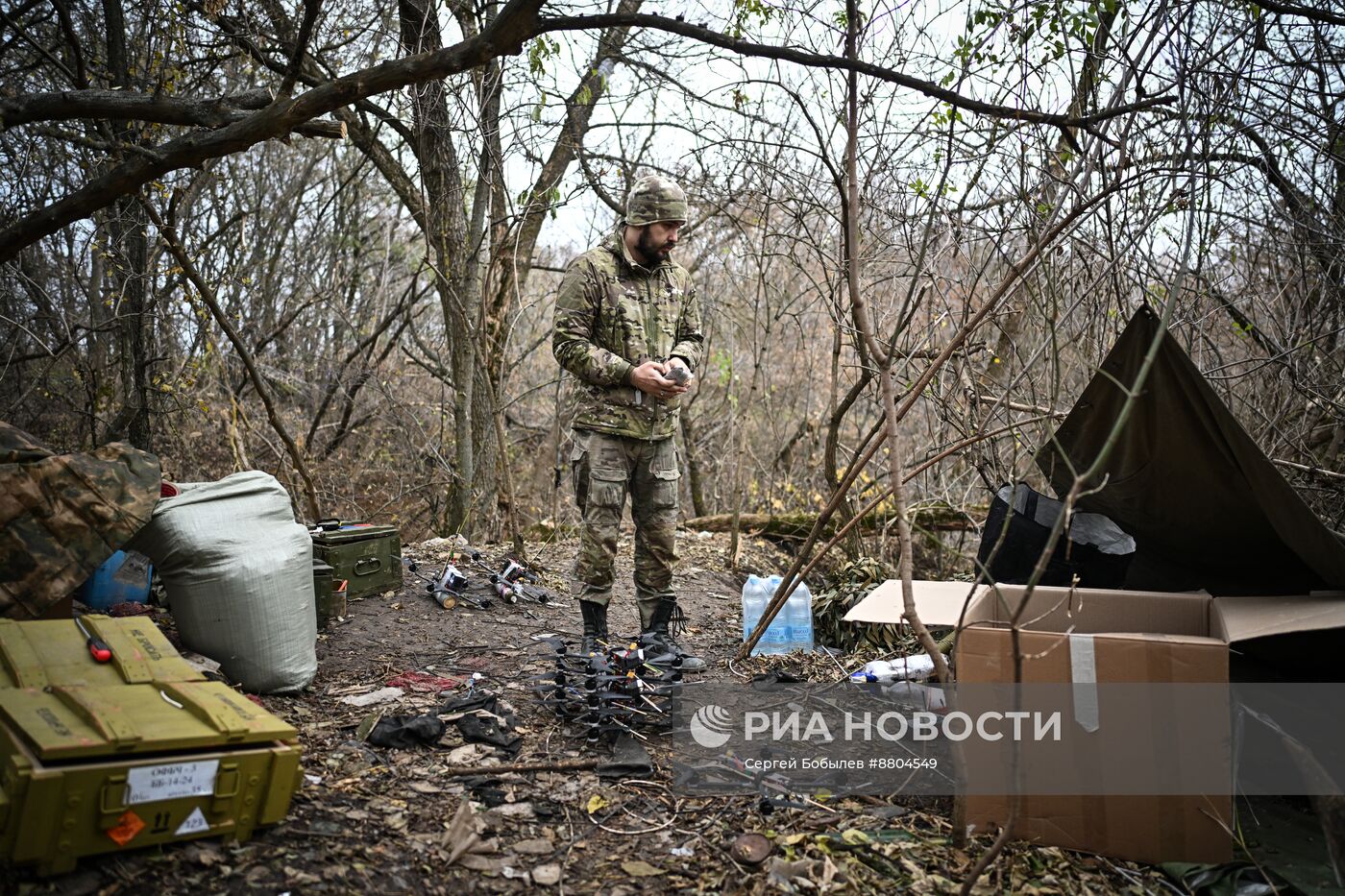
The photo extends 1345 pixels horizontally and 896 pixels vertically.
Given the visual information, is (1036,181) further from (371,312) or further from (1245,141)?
(371,312)

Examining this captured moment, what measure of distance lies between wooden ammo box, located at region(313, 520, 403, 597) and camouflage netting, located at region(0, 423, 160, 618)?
135 centimetres

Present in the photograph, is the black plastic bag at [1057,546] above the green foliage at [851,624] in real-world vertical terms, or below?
above

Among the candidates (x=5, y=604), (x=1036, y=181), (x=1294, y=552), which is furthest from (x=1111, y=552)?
(x=5, y=604)

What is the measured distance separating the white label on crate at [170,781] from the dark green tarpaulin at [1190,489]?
2.67 meters

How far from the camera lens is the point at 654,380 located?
3.84 meters

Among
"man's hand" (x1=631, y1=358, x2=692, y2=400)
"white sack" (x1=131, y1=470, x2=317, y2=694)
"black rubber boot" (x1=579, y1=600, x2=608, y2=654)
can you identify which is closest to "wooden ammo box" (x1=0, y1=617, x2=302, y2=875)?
"white sack" (x1=131, y1=470, x2=317, y2=694)

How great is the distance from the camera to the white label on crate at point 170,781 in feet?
6.86

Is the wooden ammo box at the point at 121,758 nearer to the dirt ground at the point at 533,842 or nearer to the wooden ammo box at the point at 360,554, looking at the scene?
the dirt ground at the point at 533,842

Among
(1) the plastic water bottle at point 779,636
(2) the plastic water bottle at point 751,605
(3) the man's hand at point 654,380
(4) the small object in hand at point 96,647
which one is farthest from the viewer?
(2) the plastic water bottle at point 751,605

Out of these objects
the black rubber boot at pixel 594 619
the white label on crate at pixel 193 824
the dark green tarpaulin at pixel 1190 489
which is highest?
the dark green tarpaulin at pixel 1190 489

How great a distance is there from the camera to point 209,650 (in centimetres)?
338

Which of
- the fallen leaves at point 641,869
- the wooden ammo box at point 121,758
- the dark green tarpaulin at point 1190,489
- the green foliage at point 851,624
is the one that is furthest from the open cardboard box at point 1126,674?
the wooden ammo box at point 121,758

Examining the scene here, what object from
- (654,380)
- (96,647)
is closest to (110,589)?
(96,647)

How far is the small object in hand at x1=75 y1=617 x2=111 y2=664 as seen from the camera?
8.69 feet
